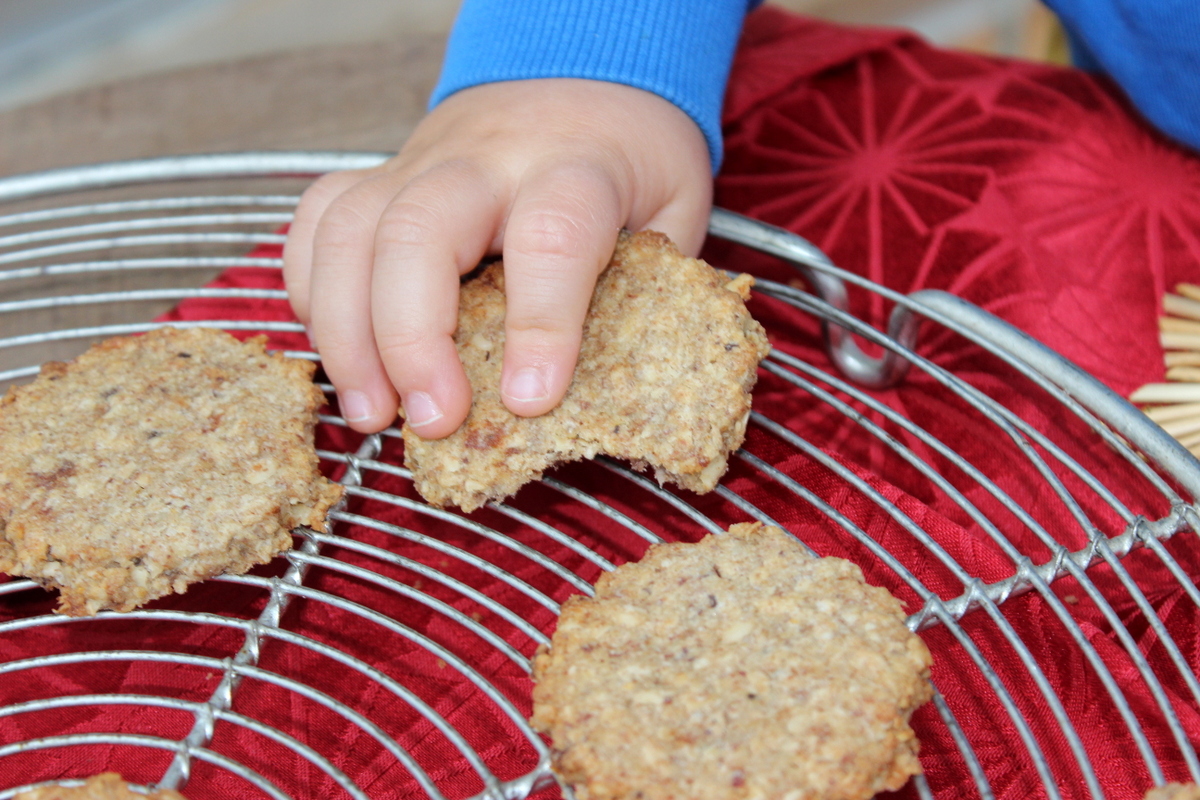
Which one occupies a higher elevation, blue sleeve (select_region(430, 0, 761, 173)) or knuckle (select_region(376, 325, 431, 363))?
blue sleeve (select_region(430, 0, 761, 173))

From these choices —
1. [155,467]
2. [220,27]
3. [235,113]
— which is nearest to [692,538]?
[155,467]

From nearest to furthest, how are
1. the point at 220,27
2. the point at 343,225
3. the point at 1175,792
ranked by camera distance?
the point at 1175,792
the point at 343,225
the point at 220,27

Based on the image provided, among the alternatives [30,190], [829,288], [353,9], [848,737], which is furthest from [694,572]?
[353,9]

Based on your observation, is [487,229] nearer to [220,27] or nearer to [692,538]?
[692,538]

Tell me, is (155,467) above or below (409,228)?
below

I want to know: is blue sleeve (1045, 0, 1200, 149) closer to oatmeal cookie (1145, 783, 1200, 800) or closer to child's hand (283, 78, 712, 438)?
child's hand (283, 78, 712, 438)

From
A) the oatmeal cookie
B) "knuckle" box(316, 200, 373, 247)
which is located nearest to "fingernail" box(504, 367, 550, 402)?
"knuckle" box(316, 200, 373, 247)
